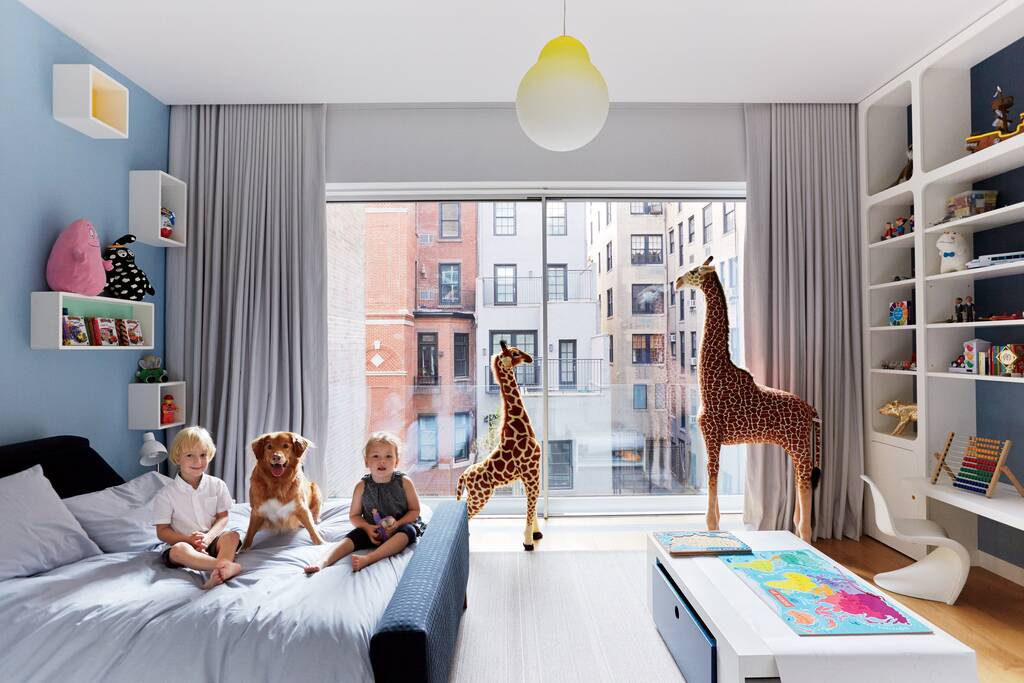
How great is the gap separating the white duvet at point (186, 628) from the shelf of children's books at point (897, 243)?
10.7 ft

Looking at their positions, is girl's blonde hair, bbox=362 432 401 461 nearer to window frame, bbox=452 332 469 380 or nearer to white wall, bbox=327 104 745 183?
window frame, bbox=452 332 469 380

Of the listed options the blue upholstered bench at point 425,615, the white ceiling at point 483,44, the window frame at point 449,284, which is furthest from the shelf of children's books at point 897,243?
the blue upholstered bench at point 425,615

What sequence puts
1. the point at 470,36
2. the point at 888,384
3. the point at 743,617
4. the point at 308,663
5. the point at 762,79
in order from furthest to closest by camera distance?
1. the point at 888,384
2. the point at 762,79
3. the point at 470,36
4. the point at 743,617
5. the point at 308,663

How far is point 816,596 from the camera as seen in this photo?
1887mm

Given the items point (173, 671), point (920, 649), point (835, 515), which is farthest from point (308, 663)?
point (835, 515)

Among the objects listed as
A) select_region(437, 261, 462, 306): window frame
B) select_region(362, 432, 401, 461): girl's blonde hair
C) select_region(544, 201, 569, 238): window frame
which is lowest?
select_region(362, 432, 401, 461): girl's blonde hair

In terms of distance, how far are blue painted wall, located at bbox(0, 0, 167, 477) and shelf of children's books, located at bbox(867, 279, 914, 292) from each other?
4.32m

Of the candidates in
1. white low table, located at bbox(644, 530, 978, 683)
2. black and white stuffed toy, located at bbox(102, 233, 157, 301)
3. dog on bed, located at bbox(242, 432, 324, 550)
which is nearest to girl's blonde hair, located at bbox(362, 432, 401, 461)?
dog on bed, located at bbox(242, 432, 324, 550)

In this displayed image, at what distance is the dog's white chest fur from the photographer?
2.23m

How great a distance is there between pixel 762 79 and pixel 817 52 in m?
0.35

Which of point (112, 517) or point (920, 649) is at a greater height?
point (112, 517)

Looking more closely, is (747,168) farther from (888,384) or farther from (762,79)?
(888,384)

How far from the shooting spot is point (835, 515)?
11.9ft

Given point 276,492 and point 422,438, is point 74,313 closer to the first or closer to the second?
point 276,492
